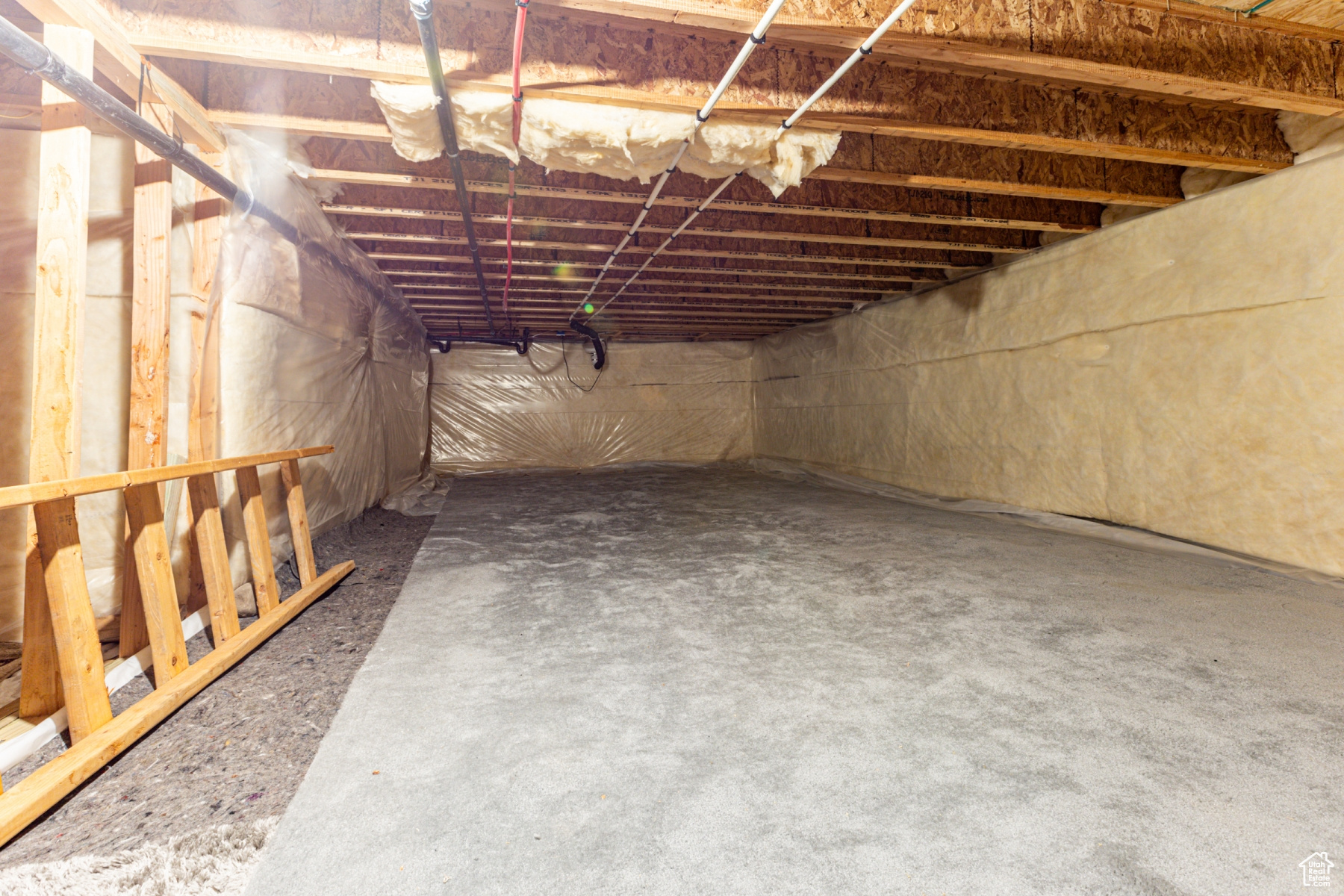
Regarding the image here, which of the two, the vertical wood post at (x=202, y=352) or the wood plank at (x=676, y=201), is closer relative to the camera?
the vertical wood post at (x=202, y=352)

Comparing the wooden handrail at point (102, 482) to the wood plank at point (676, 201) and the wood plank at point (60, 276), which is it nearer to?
the wood plank at point (60, 276)

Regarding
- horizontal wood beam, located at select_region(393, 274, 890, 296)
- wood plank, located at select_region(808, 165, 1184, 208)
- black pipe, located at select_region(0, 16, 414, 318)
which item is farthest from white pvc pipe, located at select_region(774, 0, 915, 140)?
horizontal wood beam, located at select_region(393, 274, 890, 296)

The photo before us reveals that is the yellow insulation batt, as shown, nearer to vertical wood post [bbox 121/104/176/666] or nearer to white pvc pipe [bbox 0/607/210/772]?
vertical wood post [bbox 121/104/176/666]

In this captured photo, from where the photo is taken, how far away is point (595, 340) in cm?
730

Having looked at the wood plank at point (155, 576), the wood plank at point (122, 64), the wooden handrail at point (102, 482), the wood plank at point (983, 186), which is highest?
the wood plank at point (983, 186)

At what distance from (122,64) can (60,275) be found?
2.50 feet

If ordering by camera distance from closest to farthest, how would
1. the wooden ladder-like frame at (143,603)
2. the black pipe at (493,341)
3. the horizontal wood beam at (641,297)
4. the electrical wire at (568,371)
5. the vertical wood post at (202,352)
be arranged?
the wooden ladder-like frame at (143,603)
the vertical wood post at (202,352)
the horizontal wood beam at (641,297)
the black pipe at (493,341)
the electrical wire at (568,371)

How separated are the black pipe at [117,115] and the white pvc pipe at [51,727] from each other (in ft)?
4.82

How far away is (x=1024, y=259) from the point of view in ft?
13.2

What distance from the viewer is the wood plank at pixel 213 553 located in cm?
→ 192

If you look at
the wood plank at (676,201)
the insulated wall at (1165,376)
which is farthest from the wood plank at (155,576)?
the insulated wall at (1165,376)

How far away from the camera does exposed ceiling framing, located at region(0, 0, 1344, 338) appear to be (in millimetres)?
1881

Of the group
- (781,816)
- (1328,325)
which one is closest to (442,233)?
(781,816)

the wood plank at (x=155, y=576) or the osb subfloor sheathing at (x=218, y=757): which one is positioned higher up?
the wood plank at (x=155, y=576)
